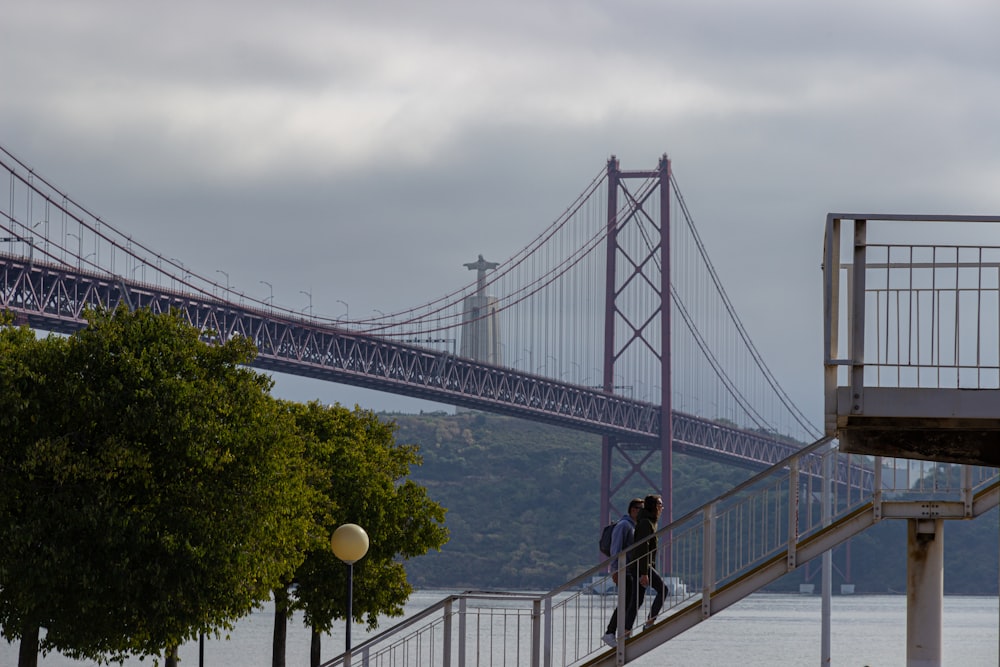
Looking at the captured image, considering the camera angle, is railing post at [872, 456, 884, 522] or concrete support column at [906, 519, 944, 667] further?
concrete support column at [906, 519, 944, 667]

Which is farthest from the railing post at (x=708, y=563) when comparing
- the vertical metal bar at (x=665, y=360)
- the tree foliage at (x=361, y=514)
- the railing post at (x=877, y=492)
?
the vertical metal bar at (x=665, y=360)

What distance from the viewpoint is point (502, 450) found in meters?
141

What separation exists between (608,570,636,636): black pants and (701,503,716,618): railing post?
485 mm

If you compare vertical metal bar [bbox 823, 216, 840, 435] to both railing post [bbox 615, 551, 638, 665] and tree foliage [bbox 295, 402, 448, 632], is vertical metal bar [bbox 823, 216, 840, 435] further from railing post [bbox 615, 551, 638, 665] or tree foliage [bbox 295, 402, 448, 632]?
tree foliage [bbox 295, 402, 448, 632]

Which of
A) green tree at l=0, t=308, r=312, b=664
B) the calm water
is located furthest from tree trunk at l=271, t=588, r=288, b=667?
the calm water

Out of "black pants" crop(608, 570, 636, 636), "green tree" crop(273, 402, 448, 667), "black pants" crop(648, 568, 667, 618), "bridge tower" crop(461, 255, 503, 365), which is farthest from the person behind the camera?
"bridge tower" crop(461, 255, 503, 365)

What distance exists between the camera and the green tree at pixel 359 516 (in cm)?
3102

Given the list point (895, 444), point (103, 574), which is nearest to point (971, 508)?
point (895, 444)

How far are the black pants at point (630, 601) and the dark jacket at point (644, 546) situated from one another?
0.11 m

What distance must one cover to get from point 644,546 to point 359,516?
58.2 feet

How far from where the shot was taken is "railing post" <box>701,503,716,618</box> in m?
14.8

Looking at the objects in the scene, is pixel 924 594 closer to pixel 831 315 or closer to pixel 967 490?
pixel 967 490

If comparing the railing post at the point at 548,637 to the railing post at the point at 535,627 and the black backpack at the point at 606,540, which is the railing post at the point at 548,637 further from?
the black backpack at the point at 606,540

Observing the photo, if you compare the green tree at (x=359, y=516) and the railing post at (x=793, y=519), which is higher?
the railing post at (x=793, y=519)
